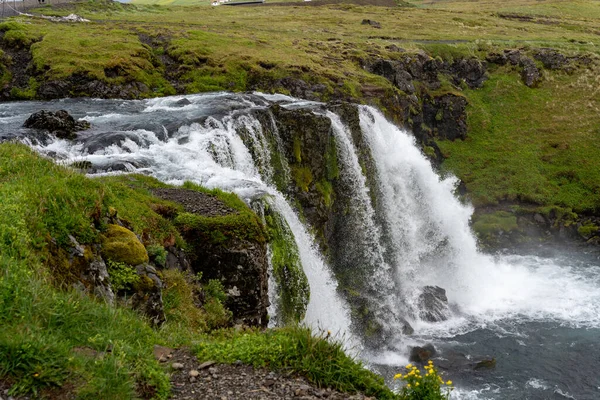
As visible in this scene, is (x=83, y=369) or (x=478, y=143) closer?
(x=83, y=369)

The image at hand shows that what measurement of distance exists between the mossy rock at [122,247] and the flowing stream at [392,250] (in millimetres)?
6605

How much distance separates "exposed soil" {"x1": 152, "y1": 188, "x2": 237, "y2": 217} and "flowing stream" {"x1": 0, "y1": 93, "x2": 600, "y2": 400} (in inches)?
77.7

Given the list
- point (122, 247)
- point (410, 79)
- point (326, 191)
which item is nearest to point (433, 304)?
point (326, 191)

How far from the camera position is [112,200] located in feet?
44.4

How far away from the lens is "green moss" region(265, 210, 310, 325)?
18203mm

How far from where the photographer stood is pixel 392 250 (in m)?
31.9

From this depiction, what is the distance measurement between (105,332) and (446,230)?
108 feet

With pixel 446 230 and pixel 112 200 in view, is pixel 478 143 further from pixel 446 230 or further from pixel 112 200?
pixel 112 200

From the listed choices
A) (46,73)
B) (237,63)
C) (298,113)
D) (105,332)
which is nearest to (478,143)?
(237,63)

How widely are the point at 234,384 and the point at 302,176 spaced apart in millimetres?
19678

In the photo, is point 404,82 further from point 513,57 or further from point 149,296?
point 149,296

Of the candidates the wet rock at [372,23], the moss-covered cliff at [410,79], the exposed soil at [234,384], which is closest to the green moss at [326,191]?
the moss-covered cliff at [410,79]

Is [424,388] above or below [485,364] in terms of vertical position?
above

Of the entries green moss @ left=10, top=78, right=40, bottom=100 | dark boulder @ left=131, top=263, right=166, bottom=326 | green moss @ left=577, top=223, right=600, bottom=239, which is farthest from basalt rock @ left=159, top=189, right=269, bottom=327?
green moss @ left=577, top=223, right=600, bottom=239
